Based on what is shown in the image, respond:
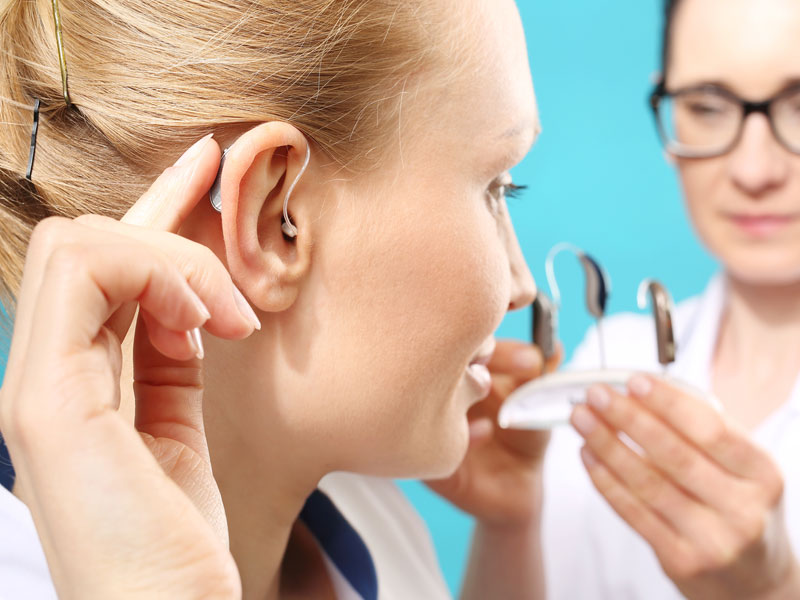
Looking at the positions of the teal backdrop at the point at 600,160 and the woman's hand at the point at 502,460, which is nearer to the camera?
the woman's hand at the point at 502,460

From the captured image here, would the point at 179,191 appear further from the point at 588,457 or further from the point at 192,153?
the point at 588,457

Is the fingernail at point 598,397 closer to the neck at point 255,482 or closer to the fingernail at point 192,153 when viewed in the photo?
the neck at point 255,482

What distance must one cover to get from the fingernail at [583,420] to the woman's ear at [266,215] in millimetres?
510

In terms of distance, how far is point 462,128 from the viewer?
0.72 meters

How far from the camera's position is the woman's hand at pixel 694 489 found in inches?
37.8

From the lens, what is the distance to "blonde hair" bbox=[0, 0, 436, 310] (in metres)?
0.66

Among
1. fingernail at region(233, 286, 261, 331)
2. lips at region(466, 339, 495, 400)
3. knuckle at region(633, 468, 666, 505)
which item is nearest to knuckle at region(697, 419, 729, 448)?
knuckle at region(633, 468, 666, 505)

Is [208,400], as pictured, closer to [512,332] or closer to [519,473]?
[519,473]

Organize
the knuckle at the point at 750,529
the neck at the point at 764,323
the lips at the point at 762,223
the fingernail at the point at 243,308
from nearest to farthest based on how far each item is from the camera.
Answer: the fingernail at the point at 243,308, the knuckle at the point at 750,529, the lips at the point at 762,223, the neck at the point at 764,323

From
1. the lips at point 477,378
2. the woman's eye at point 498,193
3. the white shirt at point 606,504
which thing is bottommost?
the white shirt at point 606,504

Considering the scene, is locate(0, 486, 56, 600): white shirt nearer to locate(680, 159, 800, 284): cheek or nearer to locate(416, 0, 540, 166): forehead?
locate(416, 0, 540, 166): forehead

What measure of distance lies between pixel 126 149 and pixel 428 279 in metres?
0.28

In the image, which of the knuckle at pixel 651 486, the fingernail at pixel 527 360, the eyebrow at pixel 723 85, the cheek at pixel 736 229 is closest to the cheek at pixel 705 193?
the cheek at pixel 736 229

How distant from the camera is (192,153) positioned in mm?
634
